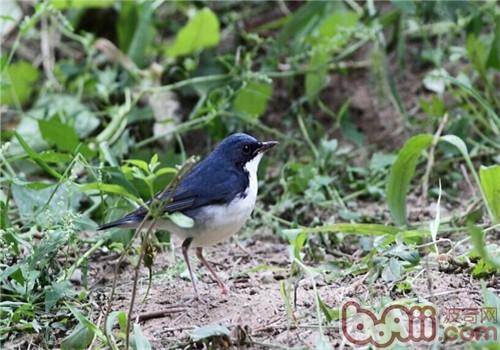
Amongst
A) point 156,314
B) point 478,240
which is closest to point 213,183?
point 156,314

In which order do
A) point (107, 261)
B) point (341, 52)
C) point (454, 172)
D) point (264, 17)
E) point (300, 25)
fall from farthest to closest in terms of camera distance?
point (264, 17) < point (341, 52) < point (300, 25) < point (454, 172) < point (107, 261)

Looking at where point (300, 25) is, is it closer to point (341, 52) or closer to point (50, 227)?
point (341, 52)

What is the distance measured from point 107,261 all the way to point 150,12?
232 cm

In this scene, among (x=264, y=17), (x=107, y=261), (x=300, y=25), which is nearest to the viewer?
(x=107, y=261)

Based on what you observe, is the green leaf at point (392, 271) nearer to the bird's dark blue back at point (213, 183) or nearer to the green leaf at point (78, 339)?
the bird's dark blue back at point (213, 183)

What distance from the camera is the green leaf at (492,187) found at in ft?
13.3

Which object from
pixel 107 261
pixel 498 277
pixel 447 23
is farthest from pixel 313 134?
pixel 498 277

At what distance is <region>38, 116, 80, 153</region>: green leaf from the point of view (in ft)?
17.6

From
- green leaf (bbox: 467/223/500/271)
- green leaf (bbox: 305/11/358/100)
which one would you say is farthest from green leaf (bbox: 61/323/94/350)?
green leaf (bbox: 305/11/358/100)

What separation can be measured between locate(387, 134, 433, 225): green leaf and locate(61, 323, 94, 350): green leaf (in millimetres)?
1695

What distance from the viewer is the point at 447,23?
21.3 feet

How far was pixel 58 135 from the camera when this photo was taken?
17.7ft

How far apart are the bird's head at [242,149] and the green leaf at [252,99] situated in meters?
1.36

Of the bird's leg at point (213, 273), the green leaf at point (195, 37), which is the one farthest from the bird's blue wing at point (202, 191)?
the green leaf at point (195, 37)
